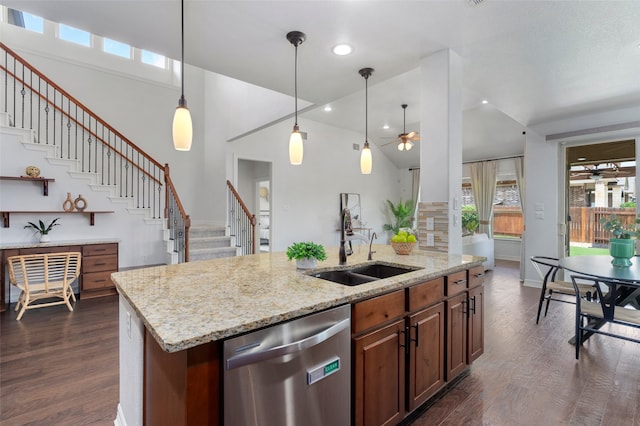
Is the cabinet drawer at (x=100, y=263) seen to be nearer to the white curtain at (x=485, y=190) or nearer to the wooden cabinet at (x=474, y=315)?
the wooden cabinet at (x=474, y=315)

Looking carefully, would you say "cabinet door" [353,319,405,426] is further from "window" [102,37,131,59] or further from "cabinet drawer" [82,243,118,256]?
"window" [102,37,131,59]

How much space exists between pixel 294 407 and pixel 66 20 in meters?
3.19

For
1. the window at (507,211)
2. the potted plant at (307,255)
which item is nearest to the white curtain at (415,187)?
the window at (507,211)

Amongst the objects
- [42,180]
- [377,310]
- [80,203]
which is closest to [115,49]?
[42,180]

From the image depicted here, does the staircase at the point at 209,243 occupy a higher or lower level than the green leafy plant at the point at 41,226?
lower

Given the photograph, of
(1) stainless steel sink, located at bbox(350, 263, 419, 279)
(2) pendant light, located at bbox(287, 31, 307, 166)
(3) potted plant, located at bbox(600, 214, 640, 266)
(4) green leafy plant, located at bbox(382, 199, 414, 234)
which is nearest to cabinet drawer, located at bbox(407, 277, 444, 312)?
(1) stainless steel sink, located at bbox(350, 263, 419, 279)

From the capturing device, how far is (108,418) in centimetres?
192

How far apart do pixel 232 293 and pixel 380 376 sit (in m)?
0.89

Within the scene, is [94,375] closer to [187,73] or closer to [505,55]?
[505,55]

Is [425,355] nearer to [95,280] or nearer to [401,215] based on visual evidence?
[95,280]

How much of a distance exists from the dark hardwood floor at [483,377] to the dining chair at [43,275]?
0.92 ft

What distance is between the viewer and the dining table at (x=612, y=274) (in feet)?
8.24

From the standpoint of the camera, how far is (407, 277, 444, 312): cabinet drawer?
6.01 ft

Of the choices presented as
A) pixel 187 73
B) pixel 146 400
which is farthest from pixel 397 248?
pixel 187 73
